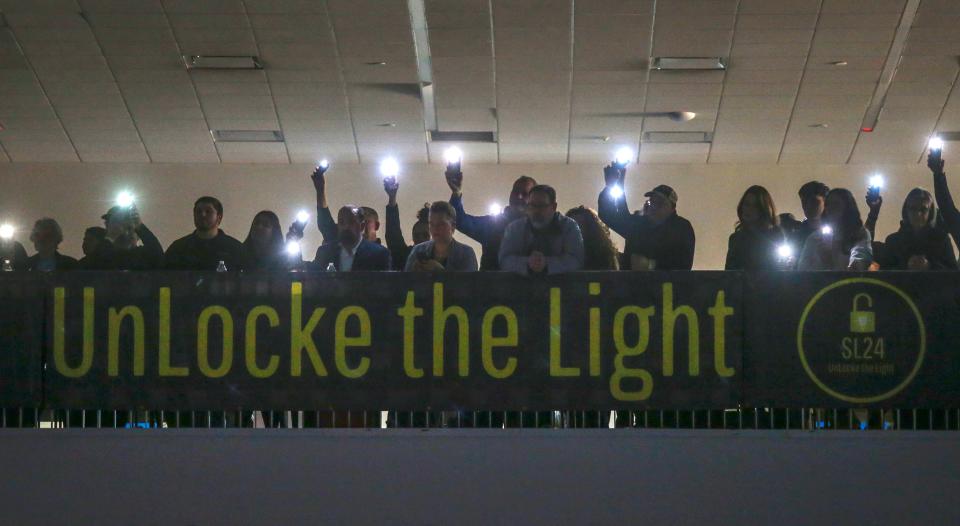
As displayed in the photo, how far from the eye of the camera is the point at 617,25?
1555cm

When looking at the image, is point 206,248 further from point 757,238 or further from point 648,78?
point 648,78

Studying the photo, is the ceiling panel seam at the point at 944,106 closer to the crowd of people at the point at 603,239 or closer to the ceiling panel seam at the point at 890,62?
the ceiling panel seam at the point at 890,62

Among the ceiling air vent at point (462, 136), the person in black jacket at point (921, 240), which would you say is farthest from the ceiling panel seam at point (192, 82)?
the person in black jacket at point (921, 240)

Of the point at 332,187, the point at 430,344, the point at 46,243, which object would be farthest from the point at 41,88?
the point at 430,344

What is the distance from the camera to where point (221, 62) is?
1631 cm

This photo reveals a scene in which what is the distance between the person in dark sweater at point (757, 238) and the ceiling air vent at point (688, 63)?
8079 mm

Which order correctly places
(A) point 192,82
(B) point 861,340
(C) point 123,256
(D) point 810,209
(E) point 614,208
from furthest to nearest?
(A) point 192,82
(D) point 810,209
(E) point 614,208
(C) point 123,256
(B) point 861,340

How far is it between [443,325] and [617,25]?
371 inches

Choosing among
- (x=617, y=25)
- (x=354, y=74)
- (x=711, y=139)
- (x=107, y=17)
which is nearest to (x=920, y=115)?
(x=711, y=139)

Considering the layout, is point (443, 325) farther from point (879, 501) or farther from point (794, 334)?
point (879, 501)

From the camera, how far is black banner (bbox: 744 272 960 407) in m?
6.93

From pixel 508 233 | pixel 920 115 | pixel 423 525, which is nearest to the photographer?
pixel 423 525

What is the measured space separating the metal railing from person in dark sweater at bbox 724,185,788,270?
57.3 inches

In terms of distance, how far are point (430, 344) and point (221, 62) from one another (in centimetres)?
1034
